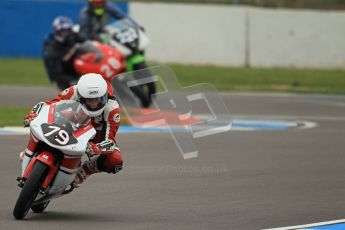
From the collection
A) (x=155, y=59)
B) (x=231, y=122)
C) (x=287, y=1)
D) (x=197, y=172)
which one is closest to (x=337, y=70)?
(x=287, y=1)

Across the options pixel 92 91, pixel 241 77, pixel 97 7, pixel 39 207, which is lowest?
pixel 241 77

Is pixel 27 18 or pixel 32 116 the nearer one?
pixel 32 116

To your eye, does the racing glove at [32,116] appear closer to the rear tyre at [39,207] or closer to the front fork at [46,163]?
the front fork at [46,163]

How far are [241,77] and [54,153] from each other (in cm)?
1713

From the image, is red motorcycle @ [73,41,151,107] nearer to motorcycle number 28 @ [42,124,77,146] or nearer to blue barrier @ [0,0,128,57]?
motorcycle number 28 @ [42,124,77,146]

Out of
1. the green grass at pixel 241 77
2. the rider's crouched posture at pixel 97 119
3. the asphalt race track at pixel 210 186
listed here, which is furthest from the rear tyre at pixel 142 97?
the rider's crouched posture at pixel 97 119

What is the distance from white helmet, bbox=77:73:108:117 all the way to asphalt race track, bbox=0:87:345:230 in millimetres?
921

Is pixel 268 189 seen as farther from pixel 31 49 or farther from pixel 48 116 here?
pixel 31 49

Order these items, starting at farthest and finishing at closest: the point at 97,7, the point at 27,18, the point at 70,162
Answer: the point at 27,18
the point at 97,7
the point at 70,162

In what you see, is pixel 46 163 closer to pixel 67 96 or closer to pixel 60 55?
pixel 67 96

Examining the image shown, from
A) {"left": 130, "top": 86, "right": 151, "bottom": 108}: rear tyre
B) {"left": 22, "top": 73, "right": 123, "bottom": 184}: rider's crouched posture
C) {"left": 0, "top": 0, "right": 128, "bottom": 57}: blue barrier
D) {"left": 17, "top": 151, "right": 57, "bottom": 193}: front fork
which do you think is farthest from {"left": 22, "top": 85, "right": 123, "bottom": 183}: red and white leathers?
{"left": 0, "top": 0, "right": 128, "bottom": 57}: blue barrier

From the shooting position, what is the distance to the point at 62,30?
16547 millimetres

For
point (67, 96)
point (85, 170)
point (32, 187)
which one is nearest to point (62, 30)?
point (67, 96)

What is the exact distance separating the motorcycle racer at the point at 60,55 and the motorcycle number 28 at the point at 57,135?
8945mm
